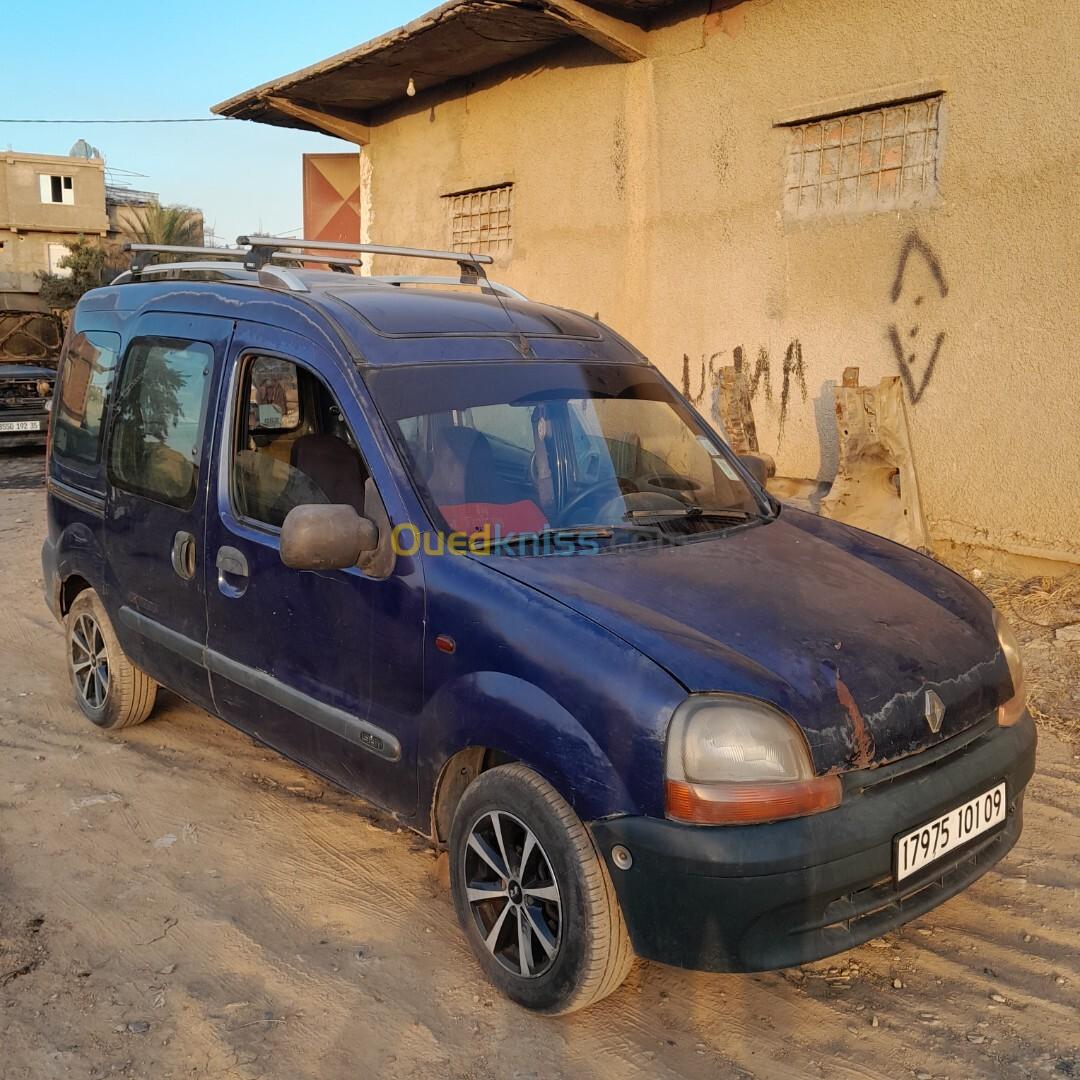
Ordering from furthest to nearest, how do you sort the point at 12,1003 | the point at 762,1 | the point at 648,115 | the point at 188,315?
the point at 648,115
the point at 762,1
the point at 188,315
the point at 12,1003

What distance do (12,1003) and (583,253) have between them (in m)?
7.36

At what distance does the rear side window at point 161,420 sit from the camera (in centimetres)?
383

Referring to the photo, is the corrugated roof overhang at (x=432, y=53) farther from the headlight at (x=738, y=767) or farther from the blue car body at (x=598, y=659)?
the headlight at (x=738, y=767)

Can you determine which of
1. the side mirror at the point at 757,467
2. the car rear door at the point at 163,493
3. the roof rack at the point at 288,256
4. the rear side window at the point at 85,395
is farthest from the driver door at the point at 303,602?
the side mirror at the point at 757,467

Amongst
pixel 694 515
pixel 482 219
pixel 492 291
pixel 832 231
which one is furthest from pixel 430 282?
pixel 482 219

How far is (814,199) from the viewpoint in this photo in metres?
7.02

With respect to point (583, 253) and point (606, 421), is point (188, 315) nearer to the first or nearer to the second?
point (606, 421)

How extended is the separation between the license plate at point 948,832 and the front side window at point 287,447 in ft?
6.06

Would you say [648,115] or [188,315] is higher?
[648,115]

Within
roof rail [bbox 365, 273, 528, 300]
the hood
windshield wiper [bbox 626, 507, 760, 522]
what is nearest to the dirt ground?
the hood

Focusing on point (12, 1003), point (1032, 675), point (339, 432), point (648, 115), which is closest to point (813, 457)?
point (1032, 675)

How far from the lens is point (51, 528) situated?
497 centimetres

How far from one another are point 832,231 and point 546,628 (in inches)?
206

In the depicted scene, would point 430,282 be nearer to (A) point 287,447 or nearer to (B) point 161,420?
(A) point 287,447
